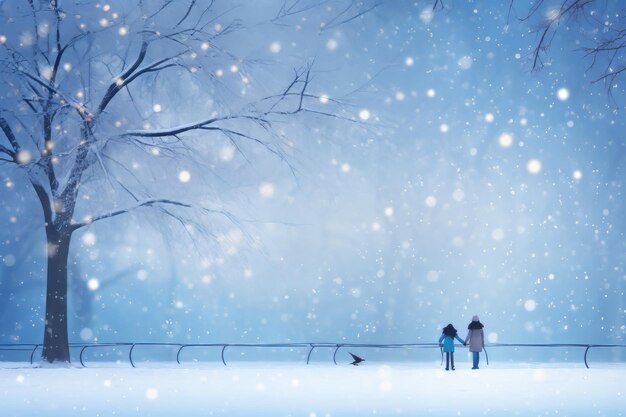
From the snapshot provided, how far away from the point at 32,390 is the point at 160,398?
312cm

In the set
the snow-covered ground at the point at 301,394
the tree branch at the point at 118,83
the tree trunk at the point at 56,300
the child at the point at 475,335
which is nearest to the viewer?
the snow-covered ground at the point at 301,394

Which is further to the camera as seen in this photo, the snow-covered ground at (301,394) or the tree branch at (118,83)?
the tree branch at (118,83)

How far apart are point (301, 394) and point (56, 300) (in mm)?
10442

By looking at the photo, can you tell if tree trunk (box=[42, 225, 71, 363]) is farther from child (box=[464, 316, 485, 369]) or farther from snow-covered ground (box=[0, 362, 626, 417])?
child (box=[464, 316, 485, 369])

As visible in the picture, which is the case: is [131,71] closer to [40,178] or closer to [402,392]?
[40,178]

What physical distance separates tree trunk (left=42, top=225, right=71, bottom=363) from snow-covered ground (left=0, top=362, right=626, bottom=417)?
747mm

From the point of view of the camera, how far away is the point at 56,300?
22469 millimetres

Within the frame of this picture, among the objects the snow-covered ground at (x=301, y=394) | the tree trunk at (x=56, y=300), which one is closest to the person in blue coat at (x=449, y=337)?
the snow-covered ground at (x=301, y=394)

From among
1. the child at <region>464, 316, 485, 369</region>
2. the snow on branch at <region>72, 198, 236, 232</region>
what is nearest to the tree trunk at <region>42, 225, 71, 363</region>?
the snow on branch at <region>72, 198, 236, 232</region>

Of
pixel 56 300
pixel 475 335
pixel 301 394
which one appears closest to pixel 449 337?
pixel 475 335

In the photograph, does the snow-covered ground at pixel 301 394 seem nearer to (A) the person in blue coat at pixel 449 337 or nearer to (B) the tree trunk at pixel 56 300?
(B) the tree trunk at pixel 56 300

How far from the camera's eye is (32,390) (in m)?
15.3

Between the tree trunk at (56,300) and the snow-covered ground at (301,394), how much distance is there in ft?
2.45

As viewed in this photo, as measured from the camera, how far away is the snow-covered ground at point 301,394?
38.5ft
